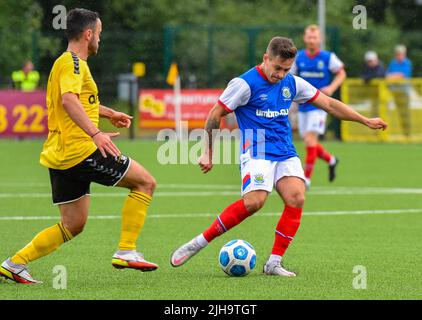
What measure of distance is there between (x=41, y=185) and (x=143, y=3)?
26.3 metres

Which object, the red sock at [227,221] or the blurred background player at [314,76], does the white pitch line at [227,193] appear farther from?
the red sock at [227,221]

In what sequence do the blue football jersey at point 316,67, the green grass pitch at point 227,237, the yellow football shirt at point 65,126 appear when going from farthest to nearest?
the blue football jersey at point 316,67, the yellow football shirt at point 65,126, the green grass pitch at point 227,237

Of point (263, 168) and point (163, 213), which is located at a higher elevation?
point (263, 168)

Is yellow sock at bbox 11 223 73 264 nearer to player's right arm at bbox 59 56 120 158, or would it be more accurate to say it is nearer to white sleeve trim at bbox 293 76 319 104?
player's right arm at bbox 59 56 120 158

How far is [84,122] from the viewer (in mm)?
7988

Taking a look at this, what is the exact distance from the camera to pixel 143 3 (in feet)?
141

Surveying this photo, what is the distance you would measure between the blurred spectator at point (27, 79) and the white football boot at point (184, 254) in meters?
21.5

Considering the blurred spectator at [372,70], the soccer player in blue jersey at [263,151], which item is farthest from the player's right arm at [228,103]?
the blurred spectator at [372,70]

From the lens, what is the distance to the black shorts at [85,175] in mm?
8320

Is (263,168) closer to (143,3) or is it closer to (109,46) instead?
(109,46)

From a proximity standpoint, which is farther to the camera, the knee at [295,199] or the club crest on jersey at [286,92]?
the club crest on jersey at [286,92]

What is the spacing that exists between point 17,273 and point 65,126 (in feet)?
3.74

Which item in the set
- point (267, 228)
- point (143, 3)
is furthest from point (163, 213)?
point (143, 3)

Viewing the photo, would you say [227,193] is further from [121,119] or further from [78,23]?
[78,23]
